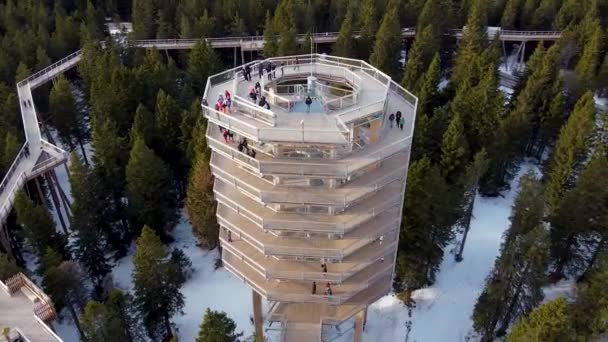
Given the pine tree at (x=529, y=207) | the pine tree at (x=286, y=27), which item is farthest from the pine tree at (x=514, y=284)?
the pine tree at (x=286, y=27)

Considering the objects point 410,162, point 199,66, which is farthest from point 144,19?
point 410,162

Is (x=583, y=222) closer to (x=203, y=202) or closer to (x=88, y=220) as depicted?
(x=203, y=202)

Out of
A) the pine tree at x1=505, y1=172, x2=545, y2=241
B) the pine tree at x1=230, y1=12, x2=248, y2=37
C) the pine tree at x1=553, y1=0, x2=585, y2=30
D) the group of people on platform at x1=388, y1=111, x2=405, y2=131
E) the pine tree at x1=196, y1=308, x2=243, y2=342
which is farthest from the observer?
the pine tree at x1=230, y1=12, x2=248, y2=37

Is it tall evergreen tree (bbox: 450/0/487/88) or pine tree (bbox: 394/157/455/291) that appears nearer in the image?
pine tree (bbox: 394/157/455/291)

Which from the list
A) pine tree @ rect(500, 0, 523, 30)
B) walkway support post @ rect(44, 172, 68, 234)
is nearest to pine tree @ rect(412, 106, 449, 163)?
walkway support post @ rect(44, 172, 68, 234)

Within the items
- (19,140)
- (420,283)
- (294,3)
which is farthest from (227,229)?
(294,3)

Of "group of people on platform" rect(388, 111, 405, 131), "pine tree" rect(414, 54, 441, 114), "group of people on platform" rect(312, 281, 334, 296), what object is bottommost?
"group of people on platform" rect(312, 281, 334, 296)

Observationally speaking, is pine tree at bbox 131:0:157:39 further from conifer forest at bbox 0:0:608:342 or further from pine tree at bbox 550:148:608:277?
pine tree at bbox 550:148:608:277
